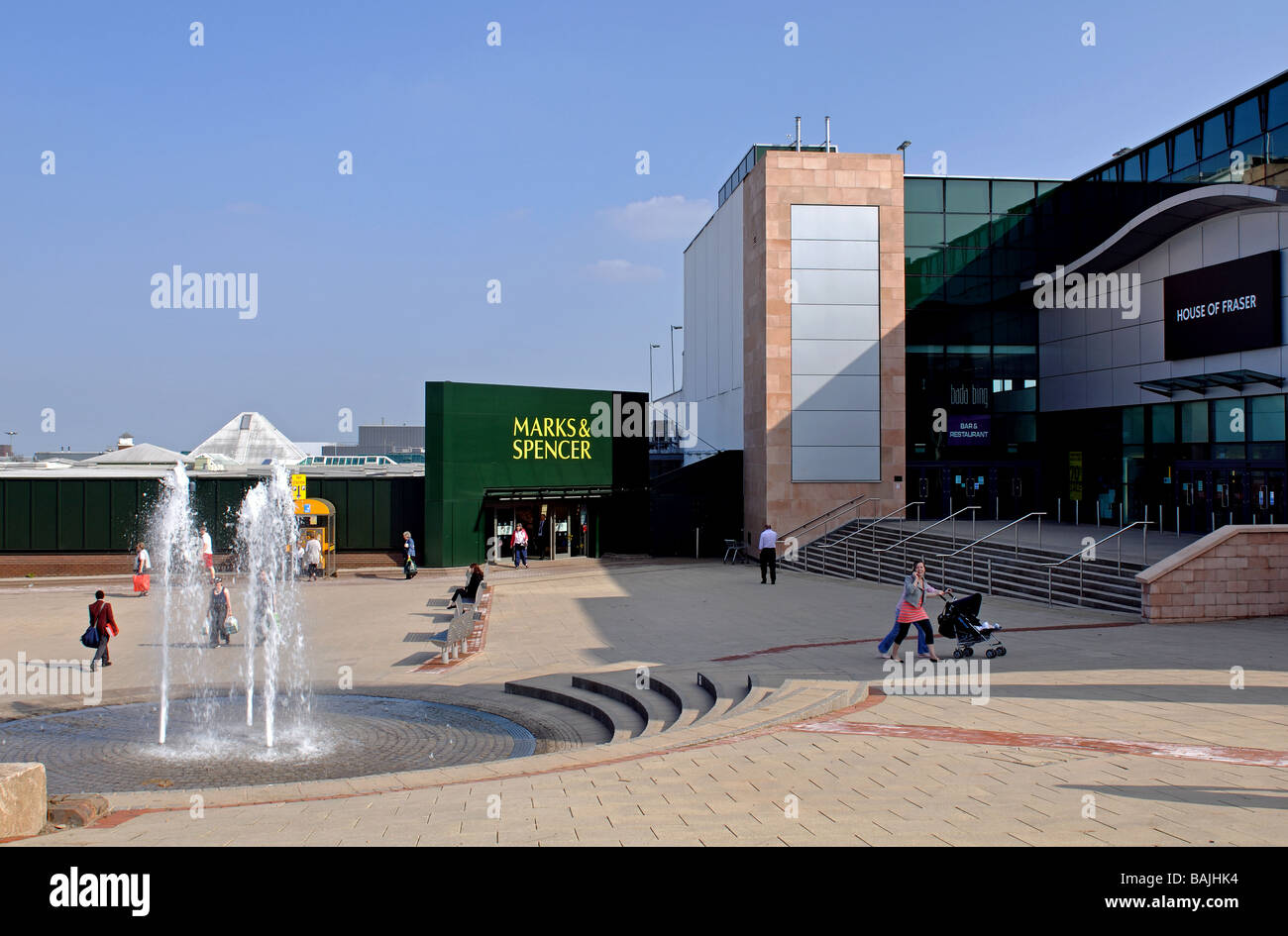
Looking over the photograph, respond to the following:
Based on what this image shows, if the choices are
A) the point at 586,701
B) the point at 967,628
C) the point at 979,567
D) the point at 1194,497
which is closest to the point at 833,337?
the point at 979,567

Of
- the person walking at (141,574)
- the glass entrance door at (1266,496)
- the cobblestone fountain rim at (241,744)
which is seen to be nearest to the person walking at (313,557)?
the person walking at (141,574)

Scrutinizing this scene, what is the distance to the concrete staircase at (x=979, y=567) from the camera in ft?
68.0

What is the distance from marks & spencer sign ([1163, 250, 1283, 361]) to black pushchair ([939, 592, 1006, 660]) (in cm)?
1650

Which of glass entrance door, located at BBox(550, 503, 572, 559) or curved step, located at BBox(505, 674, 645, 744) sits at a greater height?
glass entrance door, located at BBox(550, 503, 572, 559)

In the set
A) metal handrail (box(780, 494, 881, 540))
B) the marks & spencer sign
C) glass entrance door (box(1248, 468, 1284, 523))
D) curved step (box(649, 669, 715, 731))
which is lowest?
A: curved step (box(649, 669, 715, 731))

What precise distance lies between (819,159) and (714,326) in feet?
35.5

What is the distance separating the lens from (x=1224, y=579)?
18.4 meters

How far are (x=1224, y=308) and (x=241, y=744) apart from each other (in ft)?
88.7

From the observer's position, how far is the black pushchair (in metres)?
14.6

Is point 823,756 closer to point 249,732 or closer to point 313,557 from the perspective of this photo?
point 249,732

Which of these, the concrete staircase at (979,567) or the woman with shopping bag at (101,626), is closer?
the woman with shopping bag at (101,626)

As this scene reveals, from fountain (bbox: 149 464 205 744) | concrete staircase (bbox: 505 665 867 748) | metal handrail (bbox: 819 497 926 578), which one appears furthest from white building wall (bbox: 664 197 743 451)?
concrete staircase (bbox: 505 665 867 748)

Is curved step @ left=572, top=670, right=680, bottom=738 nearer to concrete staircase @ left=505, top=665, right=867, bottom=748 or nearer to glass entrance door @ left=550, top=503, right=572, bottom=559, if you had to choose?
concrete staircase @ left=505, top=665, right=867, bottom=748

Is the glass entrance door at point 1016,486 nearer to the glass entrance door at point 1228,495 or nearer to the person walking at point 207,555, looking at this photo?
the glass entrance door at point 1228,495
